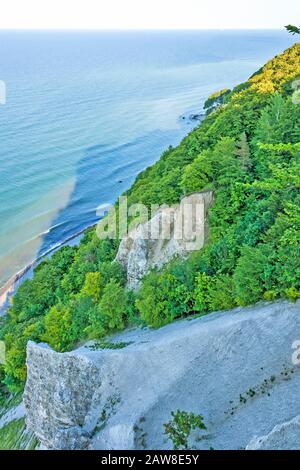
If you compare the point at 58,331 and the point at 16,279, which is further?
the point at 16,279

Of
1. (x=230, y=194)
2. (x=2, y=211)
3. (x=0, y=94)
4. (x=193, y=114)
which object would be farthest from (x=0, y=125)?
(x=230, y=194)

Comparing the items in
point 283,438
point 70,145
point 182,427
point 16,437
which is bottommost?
point 16,437

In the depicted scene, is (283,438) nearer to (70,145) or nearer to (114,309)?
(114,309)

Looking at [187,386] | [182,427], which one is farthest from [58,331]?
[182,427]

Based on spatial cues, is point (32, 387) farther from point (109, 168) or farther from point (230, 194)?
point (109, 168)

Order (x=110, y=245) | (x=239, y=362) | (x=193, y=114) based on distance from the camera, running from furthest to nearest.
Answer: (x=193, y=114) < (x=110, y=245) < (x=239, y=362)

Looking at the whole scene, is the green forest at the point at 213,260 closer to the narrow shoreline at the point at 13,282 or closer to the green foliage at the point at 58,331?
the green foliage at the point at 58,331
